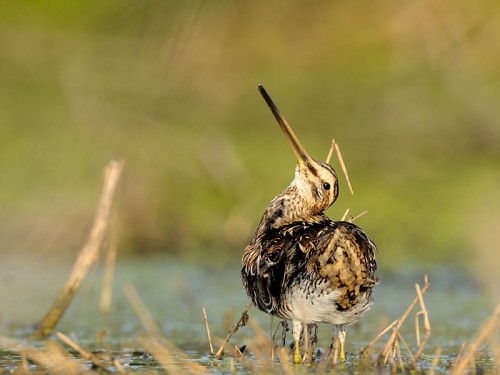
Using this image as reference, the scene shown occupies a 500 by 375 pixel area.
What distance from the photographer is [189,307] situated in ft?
28.0

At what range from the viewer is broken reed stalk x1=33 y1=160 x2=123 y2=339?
720cm

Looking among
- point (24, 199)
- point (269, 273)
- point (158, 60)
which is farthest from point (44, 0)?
point (269, 273)

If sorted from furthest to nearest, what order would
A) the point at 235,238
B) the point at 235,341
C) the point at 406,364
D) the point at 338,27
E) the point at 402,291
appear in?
the point at 338,27 → the point at 235,238 → the point at 402,291 → the point at 235,341 → the point at 406,364

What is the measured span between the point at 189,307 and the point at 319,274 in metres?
2.98

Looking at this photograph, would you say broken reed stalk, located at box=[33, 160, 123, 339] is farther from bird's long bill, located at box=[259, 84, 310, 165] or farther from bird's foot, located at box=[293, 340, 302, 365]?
bird's foot, located at box=[293, 340, 302, 365]

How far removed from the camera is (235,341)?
730cm

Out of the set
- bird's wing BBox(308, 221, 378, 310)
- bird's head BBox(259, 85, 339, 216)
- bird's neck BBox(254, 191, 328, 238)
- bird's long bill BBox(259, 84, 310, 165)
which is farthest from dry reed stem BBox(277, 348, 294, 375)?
bird's long bill BBox(259, 84, 310, 165)

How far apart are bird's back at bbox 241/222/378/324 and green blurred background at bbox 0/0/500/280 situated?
4.50 ft

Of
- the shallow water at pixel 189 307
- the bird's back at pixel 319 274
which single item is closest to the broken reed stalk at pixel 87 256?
the shallow water at pixel 189 307

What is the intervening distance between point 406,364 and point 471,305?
2435 mm

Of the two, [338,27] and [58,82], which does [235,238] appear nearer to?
[338,27]

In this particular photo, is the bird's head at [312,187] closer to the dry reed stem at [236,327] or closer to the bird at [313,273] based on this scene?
the bird at [313,273]

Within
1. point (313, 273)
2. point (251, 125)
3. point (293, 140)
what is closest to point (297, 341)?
point (313, 273)

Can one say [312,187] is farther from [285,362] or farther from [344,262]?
[285,362]
